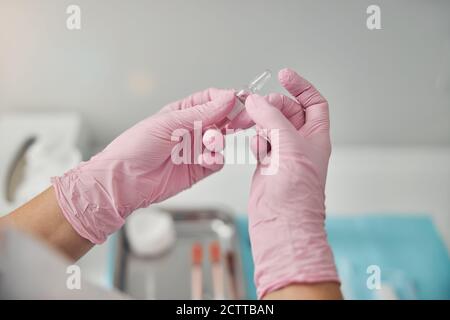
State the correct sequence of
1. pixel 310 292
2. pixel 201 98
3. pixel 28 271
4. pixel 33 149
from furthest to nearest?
pixel 33 149, pixel 201 98, pixel 310 292, pixel 28 271

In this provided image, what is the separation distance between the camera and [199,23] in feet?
2.82

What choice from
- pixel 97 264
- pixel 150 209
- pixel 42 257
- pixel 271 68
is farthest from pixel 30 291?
pixel 150 209

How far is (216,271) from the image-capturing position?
112 centimetres

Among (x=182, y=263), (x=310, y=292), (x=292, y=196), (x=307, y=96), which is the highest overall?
(x=307, y=96)

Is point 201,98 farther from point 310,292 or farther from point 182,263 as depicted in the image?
point 182,263

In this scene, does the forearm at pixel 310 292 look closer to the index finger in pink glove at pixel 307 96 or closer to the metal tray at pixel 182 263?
the index finger in pink glove at pixel 307 96

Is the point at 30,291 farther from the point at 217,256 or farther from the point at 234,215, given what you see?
the point at 234,215

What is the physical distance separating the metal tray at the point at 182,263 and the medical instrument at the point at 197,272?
2cm

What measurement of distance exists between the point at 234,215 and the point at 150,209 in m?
0.23

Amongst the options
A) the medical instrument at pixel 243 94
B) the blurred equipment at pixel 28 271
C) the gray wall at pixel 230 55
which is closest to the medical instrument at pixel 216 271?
the gray wall at pixel 230 55

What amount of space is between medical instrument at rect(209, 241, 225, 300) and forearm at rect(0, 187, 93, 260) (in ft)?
1.49

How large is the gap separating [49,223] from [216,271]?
54cm

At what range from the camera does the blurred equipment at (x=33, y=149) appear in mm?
984

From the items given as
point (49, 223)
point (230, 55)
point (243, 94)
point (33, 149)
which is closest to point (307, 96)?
point (243, 94)
